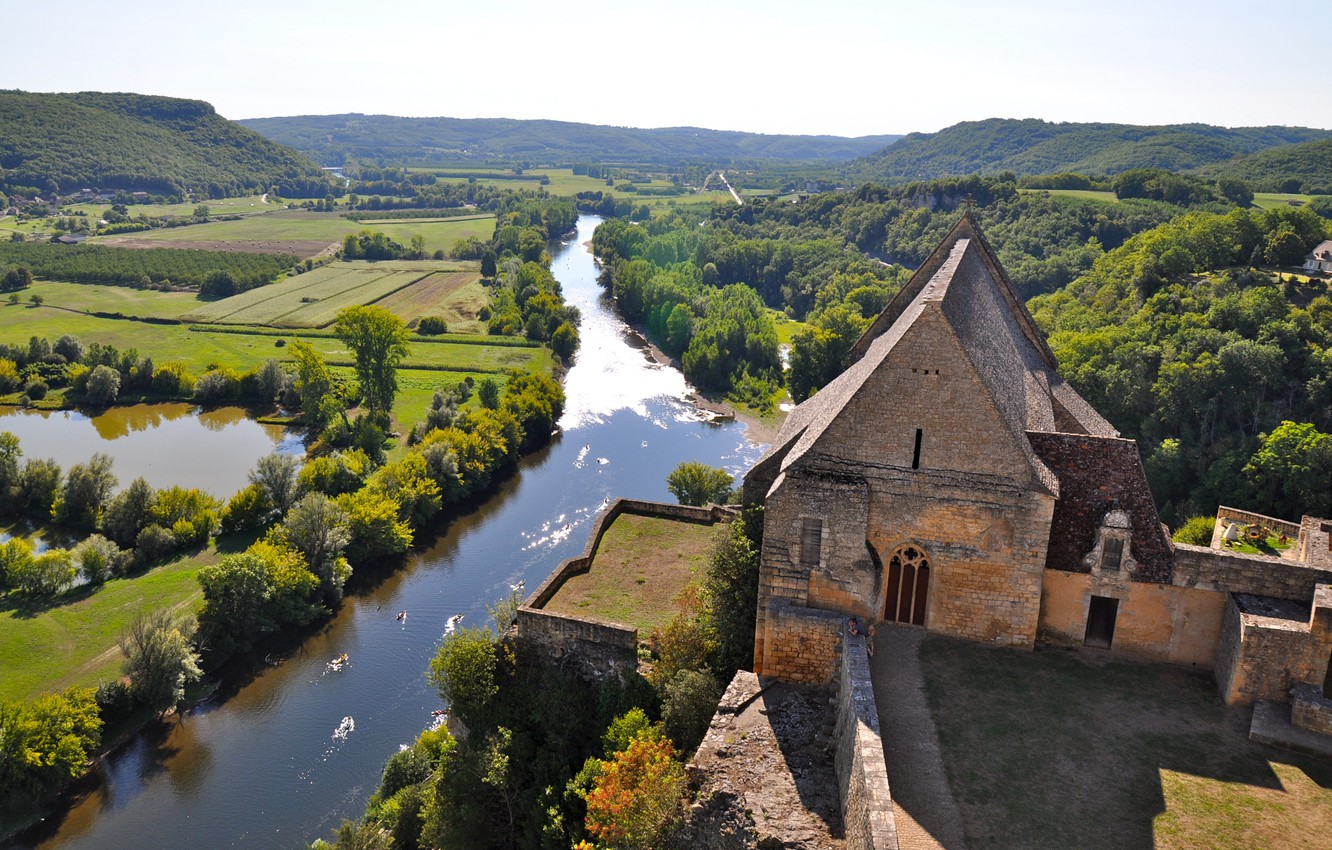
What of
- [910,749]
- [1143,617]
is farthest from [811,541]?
[1143,617]

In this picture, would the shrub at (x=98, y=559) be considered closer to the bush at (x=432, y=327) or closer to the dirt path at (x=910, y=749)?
the dirt path at (x=910, y=749)

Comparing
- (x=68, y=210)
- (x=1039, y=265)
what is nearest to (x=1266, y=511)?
(x=1039, y=265)

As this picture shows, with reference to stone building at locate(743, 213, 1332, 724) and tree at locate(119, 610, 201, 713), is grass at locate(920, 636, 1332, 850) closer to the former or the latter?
stone building at locate(743, 213, 1332, 724)

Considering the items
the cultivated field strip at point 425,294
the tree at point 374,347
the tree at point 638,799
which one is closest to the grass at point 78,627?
the tree at point 374,347

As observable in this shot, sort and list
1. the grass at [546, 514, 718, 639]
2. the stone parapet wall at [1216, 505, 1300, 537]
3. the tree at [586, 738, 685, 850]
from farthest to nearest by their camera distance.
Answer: the stone parapet wall at [1216, 505, 1300, 537], the grass at [546, 514, 718, 639], the tree at [586, 738, 685, 850]

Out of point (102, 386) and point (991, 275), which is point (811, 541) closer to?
point (991, 275)

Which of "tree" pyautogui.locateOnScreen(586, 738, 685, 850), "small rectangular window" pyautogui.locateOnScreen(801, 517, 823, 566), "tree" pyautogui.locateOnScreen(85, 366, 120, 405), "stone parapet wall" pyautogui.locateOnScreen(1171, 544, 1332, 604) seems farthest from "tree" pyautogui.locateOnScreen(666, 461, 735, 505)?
"tree" pyautogui.locateOnScreen(85, 366, 120, 405)
